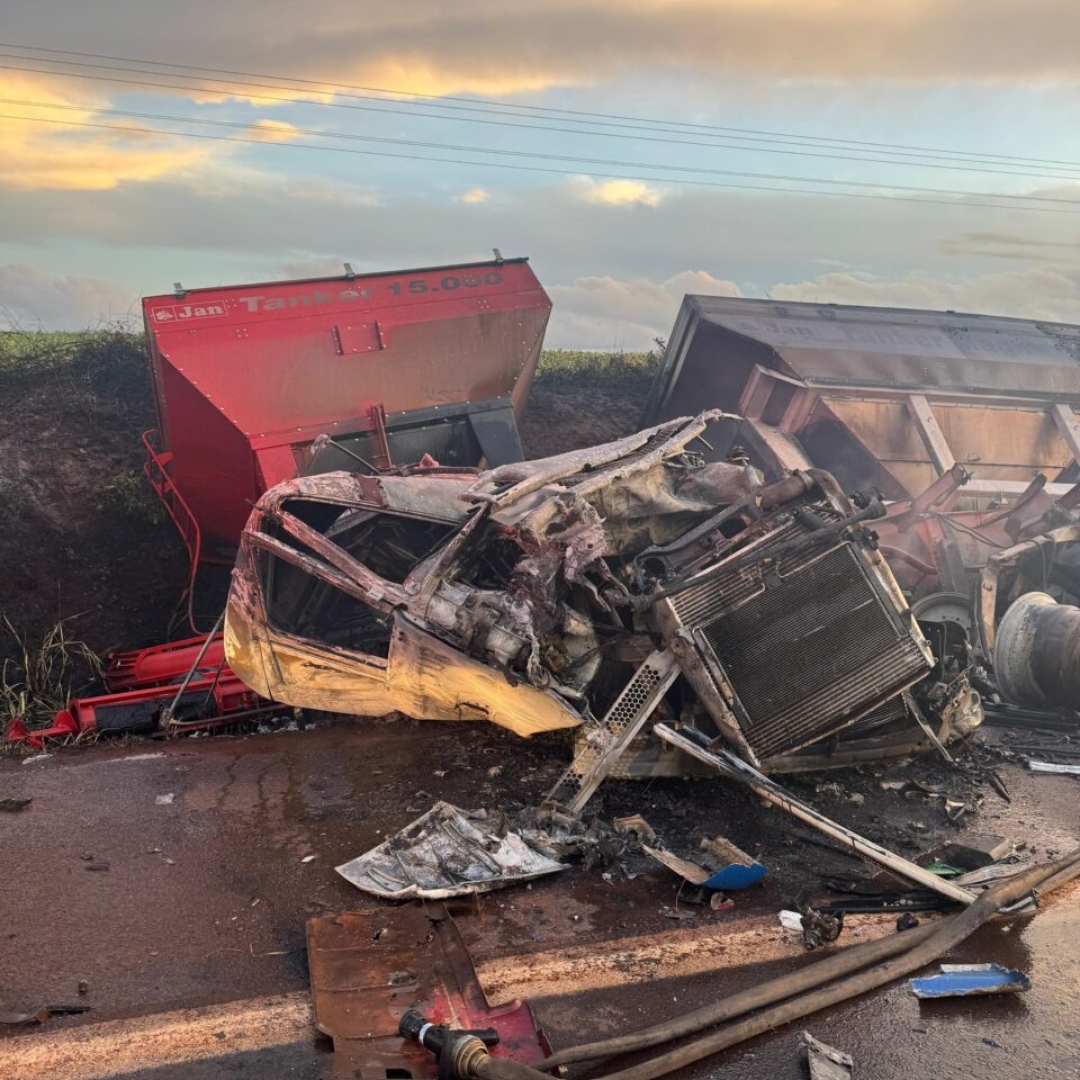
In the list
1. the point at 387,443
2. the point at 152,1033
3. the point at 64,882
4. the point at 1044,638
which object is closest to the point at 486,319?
the point at 387,443

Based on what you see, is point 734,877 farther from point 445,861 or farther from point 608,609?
point 608,609

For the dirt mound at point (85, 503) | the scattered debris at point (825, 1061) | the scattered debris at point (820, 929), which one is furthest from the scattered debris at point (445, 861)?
the dirt mound at point (85, 503)

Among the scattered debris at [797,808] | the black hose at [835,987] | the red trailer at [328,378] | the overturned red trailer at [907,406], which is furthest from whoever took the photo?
the overturned red trailer at [907,406]

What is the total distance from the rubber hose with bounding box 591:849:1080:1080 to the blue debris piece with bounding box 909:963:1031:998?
0.06m

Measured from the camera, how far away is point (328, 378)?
7.85 metres

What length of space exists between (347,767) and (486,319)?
4297mm

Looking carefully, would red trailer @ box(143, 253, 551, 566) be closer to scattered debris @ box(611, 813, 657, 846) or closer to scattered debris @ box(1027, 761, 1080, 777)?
scattered debris @ box(611, 813, 657, 846)

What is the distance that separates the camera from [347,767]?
220 inches

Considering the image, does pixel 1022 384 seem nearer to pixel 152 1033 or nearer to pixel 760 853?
pixel 760 853

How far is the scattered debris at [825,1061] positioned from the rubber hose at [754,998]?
19 centimetres

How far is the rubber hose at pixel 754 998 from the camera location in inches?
119

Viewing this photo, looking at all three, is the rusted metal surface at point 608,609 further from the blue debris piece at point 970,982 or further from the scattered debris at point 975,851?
the blue debris piece at point 970,982

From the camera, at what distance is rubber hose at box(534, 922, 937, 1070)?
303 cm

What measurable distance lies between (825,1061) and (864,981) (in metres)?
0.41
